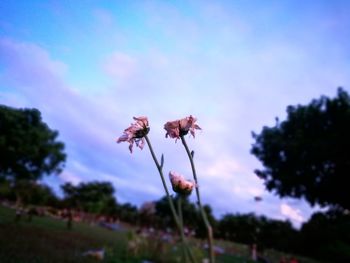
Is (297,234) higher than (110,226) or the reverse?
higher

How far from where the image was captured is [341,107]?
1725 cm

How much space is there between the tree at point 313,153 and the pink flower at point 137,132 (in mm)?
16120

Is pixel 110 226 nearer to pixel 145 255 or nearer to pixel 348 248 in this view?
pixel 145 255

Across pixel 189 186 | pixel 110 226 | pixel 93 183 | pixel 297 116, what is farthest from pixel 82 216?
pixel 189 186

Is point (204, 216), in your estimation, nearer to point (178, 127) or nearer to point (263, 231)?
point (178, 127)

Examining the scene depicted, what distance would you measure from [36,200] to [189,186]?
2082 centimetres

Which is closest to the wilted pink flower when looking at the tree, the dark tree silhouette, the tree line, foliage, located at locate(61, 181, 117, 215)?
the tree line

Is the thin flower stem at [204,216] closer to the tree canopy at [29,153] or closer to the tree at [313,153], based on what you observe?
the tree at [313,153]

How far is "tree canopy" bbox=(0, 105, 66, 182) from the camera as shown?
817 inches

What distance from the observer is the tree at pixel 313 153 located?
16.4m

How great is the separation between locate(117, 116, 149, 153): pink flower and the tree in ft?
52.9

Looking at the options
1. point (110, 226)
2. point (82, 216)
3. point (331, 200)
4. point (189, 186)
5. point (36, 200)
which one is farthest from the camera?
point (36, 200)

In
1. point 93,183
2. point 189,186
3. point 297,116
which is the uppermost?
point 297,116

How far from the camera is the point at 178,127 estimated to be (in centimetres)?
109
